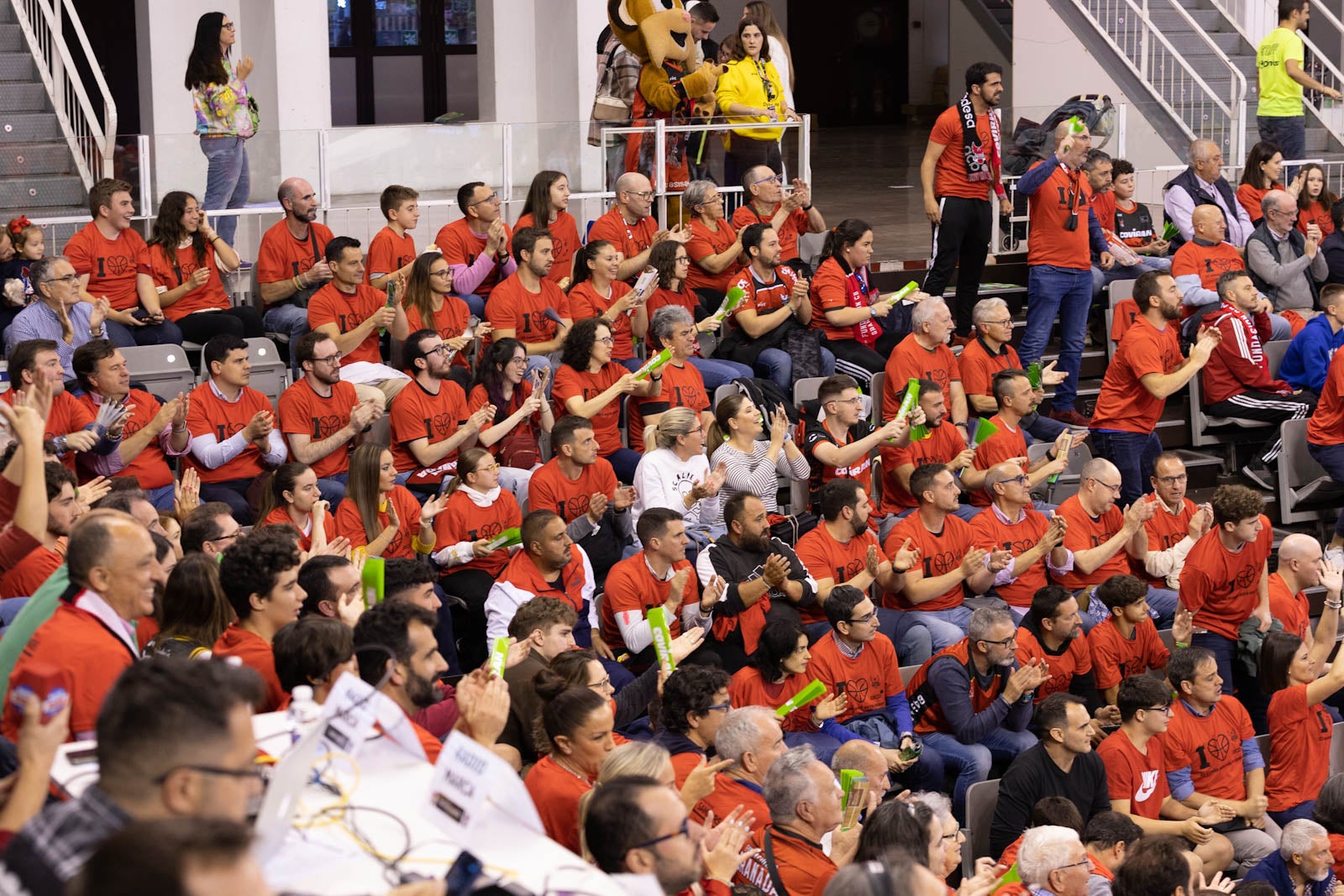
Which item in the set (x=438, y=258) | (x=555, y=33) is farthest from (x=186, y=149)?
(x=555, y=33)

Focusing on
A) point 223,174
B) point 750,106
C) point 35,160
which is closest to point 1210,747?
point 750,106

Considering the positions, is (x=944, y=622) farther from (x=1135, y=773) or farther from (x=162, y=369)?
(x=162, y=369)

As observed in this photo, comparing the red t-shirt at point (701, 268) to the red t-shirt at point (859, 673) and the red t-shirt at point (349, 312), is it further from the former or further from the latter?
the red t-shirt at point (859, 673)

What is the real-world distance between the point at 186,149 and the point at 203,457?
261 cm

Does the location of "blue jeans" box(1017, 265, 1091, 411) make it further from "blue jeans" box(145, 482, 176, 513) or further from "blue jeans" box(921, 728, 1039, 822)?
"blue jeans" box(145, 482, 176, 513)

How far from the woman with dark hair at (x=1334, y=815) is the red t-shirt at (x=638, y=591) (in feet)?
9.02

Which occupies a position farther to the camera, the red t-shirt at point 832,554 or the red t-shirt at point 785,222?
the red t-shirt at point 785,222

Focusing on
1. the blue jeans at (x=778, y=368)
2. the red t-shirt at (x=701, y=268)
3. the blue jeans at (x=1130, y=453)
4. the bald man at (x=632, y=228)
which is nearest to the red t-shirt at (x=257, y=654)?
the blue jeans at (x=778, y=368)

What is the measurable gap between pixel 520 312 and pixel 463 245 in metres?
0.89

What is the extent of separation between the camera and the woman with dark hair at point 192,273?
28.2ft

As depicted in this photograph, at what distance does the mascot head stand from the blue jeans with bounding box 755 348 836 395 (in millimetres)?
2278

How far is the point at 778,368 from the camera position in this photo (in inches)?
363

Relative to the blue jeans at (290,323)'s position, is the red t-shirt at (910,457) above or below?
below

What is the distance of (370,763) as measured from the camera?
124 inches
